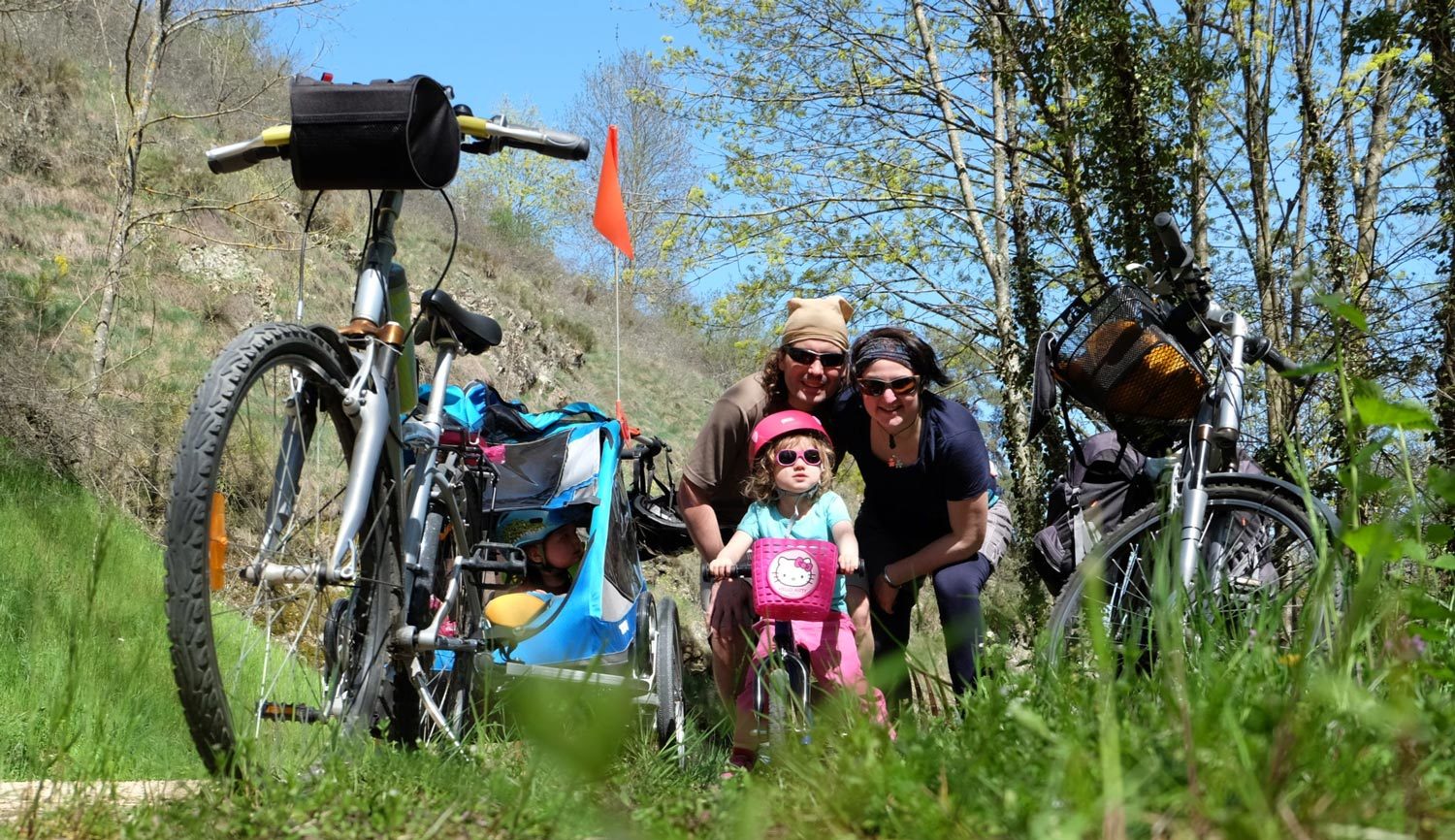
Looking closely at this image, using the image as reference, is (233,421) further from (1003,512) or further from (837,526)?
(1003,512)

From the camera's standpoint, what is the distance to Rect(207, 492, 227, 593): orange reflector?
6.85 feet

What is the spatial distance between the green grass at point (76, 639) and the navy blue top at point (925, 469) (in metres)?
2.11

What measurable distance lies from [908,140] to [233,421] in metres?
12.2

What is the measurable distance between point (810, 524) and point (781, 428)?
1.01 ft

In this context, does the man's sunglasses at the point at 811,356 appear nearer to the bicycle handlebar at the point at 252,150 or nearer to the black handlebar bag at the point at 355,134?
the black handlebar bag at the point at 355,134

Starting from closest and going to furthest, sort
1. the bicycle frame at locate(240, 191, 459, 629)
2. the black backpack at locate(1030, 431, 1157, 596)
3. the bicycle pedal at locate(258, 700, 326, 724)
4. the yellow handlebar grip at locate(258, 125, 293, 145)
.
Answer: the bicycle pedal at locate(258, 700, 326, 724) → the bicycle frame at locate(240, 191, 459, 629) → the yellow handlebar grip at locate(258, 125, 293, 145) → the black backpack at locate(1030, 431, 1157, 596)

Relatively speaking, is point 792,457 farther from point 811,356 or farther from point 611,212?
point 611,212

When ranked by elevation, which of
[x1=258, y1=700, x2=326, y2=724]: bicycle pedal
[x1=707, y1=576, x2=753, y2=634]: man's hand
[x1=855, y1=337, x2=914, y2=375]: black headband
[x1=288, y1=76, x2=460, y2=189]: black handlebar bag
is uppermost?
[x1=288, y1=76, x2=460, y2=189]: black handlebar bag

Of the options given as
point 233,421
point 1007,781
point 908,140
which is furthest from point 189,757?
point 908,140

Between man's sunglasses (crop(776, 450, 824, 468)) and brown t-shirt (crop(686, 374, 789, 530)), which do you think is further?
brown t-shirt (crop(686, 374, 789, 530))

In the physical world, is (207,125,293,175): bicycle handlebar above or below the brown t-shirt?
above

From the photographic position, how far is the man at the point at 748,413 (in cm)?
376

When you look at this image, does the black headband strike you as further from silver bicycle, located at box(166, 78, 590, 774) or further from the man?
silver bicycle, located at box(166, 78, 590, 774)

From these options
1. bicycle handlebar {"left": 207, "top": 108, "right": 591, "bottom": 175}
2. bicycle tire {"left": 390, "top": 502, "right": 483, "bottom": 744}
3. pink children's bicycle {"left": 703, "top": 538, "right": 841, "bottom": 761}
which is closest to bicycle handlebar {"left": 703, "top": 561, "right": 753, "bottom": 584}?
pink children's bicycle {"left": 703, "top": 538, "right": 841, "bottom": 761}
